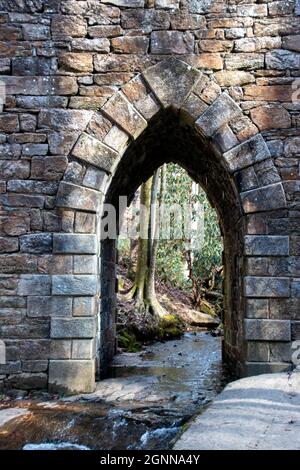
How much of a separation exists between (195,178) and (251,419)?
5.02m

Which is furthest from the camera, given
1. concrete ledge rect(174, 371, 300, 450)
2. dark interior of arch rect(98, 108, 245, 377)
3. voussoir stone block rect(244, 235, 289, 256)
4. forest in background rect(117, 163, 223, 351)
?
forest in background rect(117, 163, 223, 351)

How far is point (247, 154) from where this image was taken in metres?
5.43

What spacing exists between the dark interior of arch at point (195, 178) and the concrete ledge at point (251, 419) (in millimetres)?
1215

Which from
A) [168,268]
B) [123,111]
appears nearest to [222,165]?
[123,111]

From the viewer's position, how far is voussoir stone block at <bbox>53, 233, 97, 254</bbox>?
17.5 ft

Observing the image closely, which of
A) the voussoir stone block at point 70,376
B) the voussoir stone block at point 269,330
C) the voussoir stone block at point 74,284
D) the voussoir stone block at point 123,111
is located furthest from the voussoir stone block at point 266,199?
the voussoir stone block at point 70,376

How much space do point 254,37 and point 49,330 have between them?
411 centimetres

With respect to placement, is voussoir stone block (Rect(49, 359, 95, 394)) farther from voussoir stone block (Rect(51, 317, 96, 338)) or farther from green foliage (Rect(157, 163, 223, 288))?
green foliage (Rect(157, 163, 223, 288))

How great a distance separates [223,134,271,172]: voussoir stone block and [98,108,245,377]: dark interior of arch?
23cm

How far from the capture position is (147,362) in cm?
785

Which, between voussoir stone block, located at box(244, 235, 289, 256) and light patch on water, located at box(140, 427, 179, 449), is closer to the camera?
light patch on water, located at box(140, 427, 179, 449)

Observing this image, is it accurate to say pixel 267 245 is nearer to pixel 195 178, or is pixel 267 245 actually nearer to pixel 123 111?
pixel 123 111

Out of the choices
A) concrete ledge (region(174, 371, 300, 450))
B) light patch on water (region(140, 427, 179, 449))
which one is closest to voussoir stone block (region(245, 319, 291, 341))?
concrete ledge (region(174, 371, 300, 450))

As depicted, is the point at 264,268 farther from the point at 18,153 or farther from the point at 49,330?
the point at 18,153
